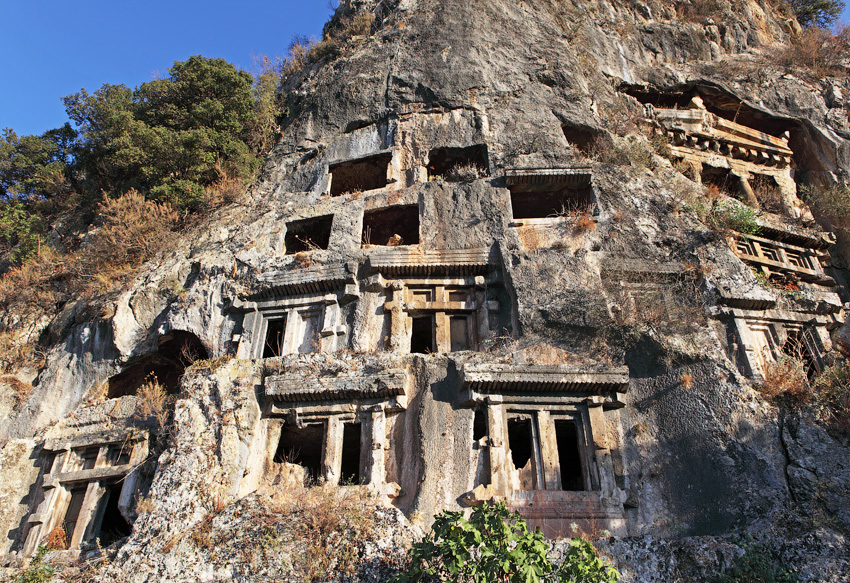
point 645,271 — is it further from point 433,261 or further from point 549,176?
point 433,261

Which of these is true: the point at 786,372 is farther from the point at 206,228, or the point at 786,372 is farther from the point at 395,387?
the point at 206,228

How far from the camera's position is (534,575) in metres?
6.82

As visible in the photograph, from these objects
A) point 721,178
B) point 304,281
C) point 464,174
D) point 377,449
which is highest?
point 721,178

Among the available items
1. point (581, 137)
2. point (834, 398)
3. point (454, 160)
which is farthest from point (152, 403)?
point (581, 137)


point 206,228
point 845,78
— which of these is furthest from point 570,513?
point 845,78

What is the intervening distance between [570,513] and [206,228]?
11263mm

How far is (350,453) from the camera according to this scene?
40.0 feet

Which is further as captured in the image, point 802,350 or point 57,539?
point 802,350

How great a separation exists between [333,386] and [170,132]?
10573 mm

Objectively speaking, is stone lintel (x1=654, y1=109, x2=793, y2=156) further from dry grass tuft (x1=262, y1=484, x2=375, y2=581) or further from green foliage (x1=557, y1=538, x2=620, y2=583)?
dry grass tuft (x1=262, y1=484, x2=375, y2=581)

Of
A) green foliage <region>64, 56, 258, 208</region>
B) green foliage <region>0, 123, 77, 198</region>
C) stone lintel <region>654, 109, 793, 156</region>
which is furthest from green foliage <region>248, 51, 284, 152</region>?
stone lintel <region>654, 109, 793, 156</region>

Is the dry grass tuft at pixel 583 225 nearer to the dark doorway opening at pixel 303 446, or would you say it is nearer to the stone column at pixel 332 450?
the stone column at pixel 332 450

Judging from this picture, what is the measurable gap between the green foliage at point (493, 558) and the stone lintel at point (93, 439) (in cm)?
710

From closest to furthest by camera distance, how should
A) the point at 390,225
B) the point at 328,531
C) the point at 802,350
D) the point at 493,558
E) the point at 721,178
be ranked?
1. the point at 493,558
2. the point at 328,531
3. the point at 802,350
4. the point at 390,225
5. the point at 721,178
